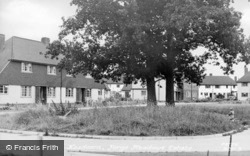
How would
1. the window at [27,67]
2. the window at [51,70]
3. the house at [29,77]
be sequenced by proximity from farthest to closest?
1. the window at [51,70]
2. the window at [27,67]
3. the house at [29,77]

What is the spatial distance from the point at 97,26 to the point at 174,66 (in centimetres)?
675

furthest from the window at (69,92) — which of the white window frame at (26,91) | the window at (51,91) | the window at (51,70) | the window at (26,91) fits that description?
the window at (26,91)

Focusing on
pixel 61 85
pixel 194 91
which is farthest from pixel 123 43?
pixel 194 91

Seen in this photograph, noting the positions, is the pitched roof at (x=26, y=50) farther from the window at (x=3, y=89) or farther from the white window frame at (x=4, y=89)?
the window at (x=3, y=89)

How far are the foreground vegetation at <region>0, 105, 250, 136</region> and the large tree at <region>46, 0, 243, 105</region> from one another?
20.7ft

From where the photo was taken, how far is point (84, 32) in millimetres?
27000

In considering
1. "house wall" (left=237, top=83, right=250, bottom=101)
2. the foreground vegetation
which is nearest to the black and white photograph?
the foreground vegetation

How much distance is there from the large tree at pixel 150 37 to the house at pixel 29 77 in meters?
12.6

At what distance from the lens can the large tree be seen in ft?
75.4

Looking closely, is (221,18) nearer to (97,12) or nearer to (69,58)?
(97,12)

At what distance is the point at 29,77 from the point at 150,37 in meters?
23.3

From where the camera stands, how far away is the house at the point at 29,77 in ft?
134

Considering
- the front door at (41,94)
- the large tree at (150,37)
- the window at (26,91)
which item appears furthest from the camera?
the front door at (41,94)

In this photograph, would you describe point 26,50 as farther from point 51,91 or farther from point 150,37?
point 150,37
